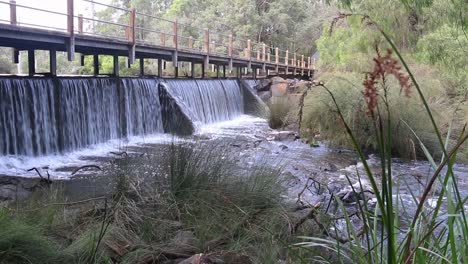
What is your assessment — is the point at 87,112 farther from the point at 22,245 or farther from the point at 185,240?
the point at 22,245

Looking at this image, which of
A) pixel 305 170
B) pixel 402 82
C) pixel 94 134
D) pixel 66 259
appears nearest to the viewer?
pixel 402 82

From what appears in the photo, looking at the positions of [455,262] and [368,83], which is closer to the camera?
[368,83]

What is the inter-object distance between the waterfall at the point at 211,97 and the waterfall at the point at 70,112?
1918 millimetres

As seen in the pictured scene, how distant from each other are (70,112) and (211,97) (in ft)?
27.1

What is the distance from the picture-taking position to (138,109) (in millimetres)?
14312

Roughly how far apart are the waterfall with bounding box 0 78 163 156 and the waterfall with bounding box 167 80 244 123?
1.92 m

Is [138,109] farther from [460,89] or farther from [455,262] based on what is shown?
[455,262]

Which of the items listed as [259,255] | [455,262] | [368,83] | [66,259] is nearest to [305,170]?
[259,255]

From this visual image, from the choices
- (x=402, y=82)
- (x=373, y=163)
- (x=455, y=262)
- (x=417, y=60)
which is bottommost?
(x=373, y=163)

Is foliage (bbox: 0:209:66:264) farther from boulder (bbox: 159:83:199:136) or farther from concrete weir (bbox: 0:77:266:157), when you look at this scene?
boulder (bbox: 159:83:199:136)

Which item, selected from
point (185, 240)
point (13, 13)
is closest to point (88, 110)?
point (13, 13)

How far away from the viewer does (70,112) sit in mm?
11555

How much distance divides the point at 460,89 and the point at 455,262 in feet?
40.1

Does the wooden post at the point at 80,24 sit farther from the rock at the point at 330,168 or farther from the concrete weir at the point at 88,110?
the rock at the point at 330,168
